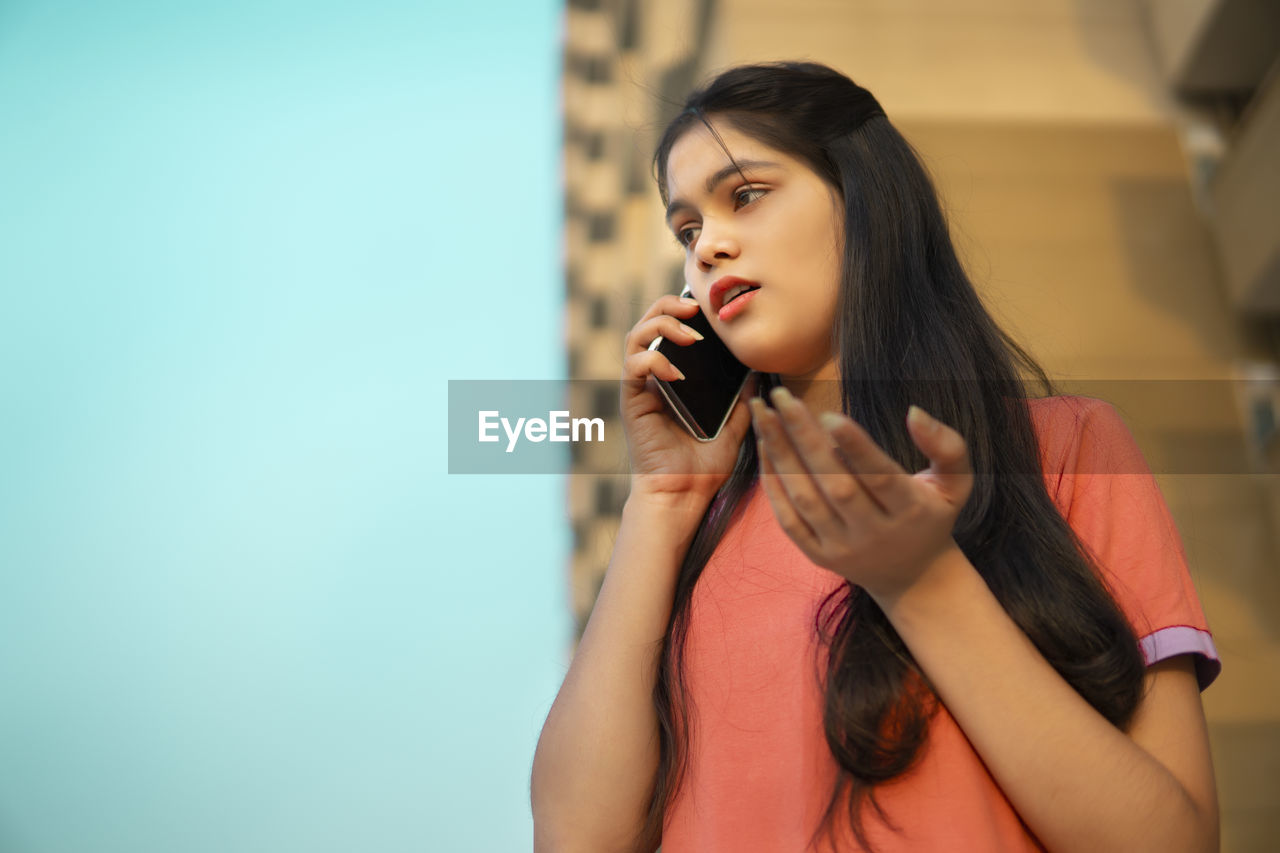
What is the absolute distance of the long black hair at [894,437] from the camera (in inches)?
28.6

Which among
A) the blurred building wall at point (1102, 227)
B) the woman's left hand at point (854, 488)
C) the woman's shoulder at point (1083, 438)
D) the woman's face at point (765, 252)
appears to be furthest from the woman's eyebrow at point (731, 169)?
the blurred building wall at point (1102, 227)

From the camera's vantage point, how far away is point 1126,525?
2.69 ft

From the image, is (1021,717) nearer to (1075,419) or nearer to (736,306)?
(1075,419)

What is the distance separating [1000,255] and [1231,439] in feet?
2.23

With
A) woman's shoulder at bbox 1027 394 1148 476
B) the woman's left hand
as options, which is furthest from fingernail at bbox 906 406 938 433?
woman's shoulder at bbox 1027 394 1148 476

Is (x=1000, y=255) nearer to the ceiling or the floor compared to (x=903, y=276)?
nearer to the ceiling

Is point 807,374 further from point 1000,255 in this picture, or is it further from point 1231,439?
point 1231,439

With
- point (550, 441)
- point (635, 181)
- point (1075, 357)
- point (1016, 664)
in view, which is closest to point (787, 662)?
point (1016, 664)

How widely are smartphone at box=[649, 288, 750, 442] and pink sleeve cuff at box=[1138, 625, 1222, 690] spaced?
0.47 m

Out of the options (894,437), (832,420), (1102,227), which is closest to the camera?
(832,420)

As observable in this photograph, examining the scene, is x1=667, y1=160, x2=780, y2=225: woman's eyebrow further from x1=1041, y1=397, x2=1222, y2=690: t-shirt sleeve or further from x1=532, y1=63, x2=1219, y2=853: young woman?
x1=1041, y1=397, x2=1222, y2=690: t-shirt sleeve

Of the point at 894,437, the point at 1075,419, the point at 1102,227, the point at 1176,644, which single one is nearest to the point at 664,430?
the point at 894,437

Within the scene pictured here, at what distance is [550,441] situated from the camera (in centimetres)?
145

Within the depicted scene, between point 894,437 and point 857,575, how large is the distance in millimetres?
275
